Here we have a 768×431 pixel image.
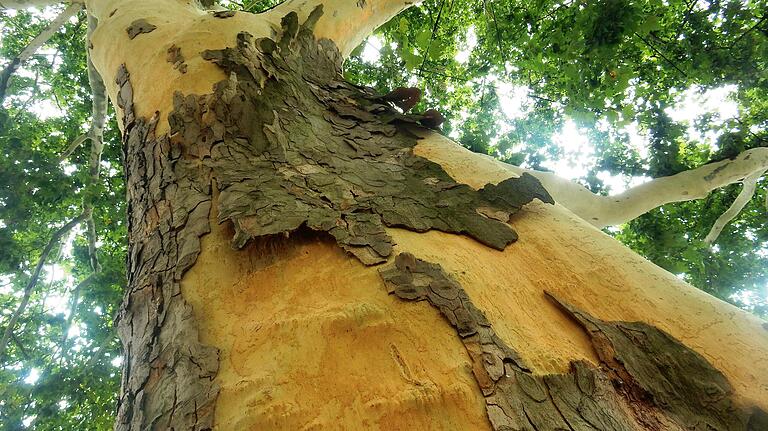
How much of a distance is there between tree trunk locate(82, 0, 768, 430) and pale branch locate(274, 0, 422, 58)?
1221mm

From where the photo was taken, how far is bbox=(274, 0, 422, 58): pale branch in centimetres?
285

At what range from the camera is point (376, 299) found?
999mm

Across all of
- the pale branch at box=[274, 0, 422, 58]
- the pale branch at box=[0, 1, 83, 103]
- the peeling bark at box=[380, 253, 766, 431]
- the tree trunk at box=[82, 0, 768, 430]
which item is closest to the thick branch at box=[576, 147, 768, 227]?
the tree trunk at box=[82, 0, 768, 430]

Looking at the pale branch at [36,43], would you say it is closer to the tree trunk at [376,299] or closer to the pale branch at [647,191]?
the tree trunk at [376,299]

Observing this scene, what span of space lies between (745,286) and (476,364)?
6.20 m

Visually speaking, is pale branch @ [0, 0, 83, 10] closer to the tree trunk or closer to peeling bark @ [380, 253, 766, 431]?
the tree trunk

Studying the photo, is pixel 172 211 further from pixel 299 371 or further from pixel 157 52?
pixel 157 52

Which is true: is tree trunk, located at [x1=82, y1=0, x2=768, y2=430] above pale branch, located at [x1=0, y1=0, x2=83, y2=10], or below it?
below

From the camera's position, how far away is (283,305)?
1.02 m

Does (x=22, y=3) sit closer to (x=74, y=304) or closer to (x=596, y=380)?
(x=74, y=304)

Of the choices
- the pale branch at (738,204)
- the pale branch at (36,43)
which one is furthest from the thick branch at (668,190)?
the pale branch at (36,43)

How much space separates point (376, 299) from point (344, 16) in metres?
2.54

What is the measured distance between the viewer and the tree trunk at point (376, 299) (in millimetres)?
853

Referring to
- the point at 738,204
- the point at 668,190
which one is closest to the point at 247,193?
the point at 668,190
